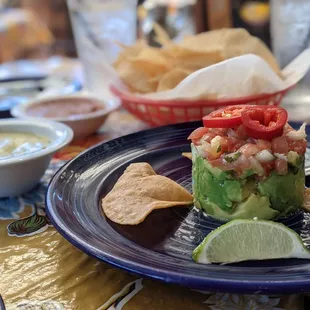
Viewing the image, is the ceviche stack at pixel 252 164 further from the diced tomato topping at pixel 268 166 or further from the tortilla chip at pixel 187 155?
the tortilla chip at pixel 187 155

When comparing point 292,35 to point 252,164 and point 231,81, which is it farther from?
point 252,164

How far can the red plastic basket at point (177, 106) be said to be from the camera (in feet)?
5.24

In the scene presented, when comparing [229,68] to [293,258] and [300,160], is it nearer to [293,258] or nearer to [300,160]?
[300,160]

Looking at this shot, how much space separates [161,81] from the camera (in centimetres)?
172

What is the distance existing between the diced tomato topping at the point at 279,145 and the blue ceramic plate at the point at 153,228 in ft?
0.49

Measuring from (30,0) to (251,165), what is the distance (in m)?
6.93

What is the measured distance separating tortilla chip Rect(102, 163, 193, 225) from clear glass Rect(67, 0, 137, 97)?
1.12 meters

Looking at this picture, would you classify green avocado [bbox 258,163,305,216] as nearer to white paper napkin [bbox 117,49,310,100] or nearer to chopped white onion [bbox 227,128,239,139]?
chopped white onion [bbox 227,128,239,139]

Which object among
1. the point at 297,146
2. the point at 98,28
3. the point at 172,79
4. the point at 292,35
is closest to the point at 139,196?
the point at 297,146

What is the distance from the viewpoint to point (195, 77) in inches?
61.8

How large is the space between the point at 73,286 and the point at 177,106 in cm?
82

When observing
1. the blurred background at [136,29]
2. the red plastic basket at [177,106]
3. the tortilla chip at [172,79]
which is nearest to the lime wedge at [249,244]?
the red plastic basket at [177,106]

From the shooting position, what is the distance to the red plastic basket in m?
1.60

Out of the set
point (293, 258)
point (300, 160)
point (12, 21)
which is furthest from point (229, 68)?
point (12, 21)
